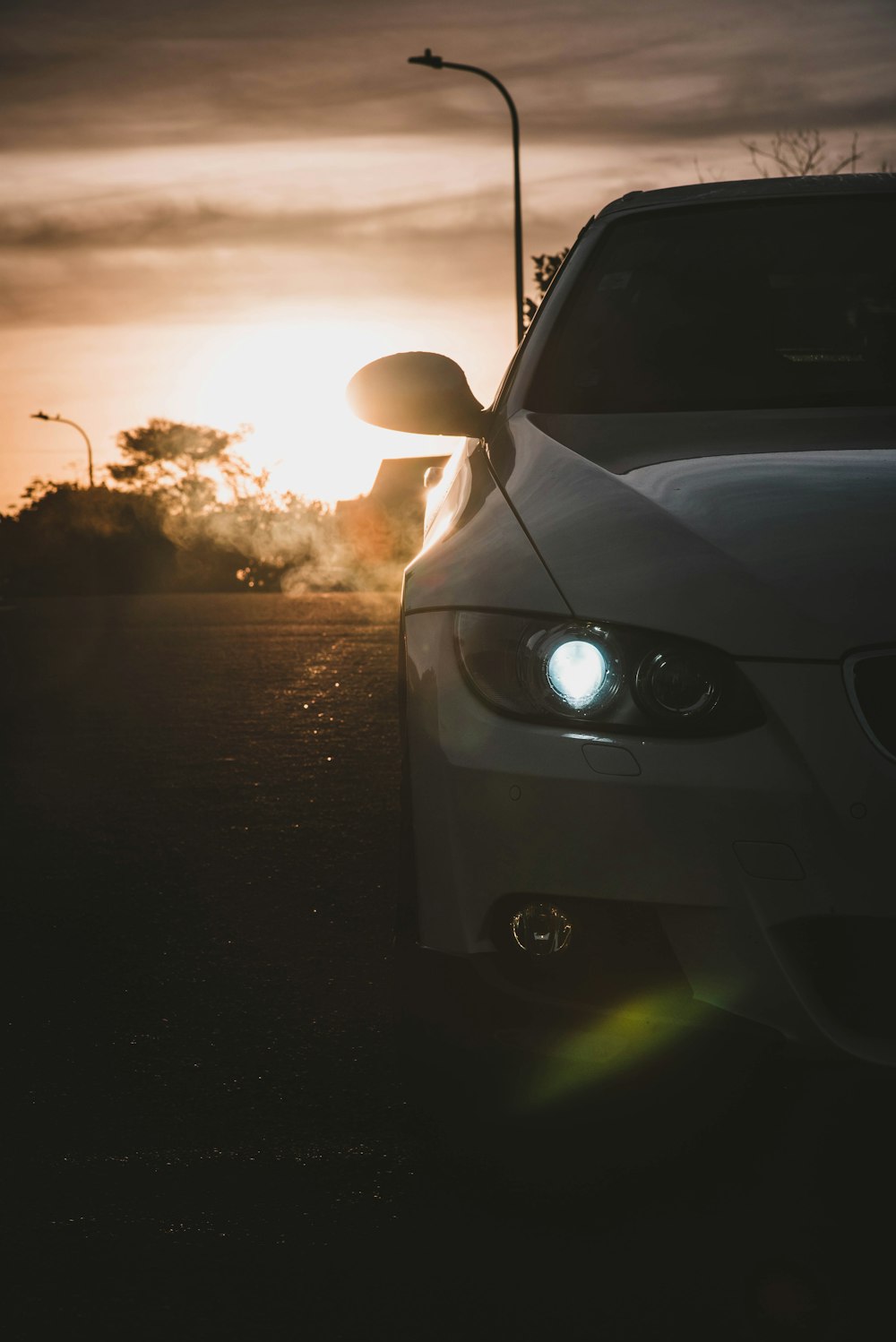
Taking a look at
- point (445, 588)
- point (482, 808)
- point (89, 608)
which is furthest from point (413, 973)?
point (89, 608)

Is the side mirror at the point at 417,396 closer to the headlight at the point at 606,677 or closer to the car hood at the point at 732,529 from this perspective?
Answer: the car hood at the point at 732,529

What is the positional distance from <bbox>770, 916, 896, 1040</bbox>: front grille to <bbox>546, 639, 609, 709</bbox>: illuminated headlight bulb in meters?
0.44

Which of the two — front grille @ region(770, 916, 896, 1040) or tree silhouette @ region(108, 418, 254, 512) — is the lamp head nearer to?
front grille @ region(770, 916, 896, 1040)

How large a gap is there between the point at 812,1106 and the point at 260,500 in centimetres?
8882

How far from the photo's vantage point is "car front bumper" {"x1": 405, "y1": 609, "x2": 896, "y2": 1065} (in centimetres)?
212

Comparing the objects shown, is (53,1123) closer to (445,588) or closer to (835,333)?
(445,588)

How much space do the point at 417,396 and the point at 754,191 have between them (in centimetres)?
114

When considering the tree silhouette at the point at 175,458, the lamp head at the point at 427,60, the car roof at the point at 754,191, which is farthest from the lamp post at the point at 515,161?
the tree silhouette at the point at 175,458

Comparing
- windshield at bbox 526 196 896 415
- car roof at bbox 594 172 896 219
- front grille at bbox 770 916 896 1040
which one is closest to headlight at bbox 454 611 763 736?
front grille at bbox 770 916 896 1040

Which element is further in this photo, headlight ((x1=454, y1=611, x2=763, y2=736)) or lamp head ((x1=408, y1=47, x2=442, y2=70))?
lamp head ((x1=408, y1=47, x2=442, y2=70))

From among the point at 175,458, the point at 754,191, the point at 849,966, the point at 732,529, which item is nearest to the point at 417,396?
the point at 754,191

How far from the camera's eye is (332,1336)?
88.4 inches

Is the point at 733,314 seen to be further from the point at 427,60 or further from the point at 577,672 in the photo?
the point at 427,60

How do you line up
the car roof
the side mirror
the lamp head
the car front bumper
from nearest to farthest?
the car front bumper → the side mirror → the car roof → the lamp head
